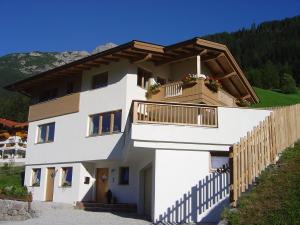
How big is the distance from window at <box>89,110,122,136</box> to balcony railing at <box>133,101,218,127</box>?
257 inches

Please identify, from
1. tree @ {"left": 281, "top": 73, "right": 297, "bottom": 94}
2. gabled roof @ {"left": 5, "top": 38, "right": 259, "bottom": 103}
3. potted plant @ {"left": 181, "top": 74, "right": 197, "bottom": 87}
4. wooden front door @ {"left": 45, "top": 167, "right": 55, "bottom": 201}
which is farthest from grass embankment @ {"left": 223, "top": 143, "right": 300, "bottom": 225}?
tree @ {"left": 281, "top": 73, "right": 297, "bottom": 94}

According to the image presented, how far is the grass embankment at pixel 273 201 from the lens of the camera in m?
9.84

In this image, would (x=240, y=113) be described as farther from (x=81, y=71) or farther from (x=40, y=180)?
(x=40, y=180)

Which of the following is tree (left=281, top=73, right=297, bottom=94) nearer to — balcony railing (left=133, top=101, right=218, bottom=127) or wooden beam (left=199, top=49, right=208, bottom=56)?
Result: wooden beam (left=199, top=49, right=208, bottom=56)

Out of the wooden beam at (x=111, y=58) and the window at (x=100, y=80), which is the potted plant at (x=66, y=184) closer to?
the window at (x=100, y=80)

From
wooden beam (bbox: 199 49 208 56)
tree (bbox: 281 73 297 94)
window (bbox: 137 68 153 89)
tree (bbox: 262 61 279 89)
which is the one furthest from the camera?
tree (bbox: 262 61 279 89)

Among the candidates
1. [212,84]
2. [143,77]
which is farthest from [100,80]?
[212,84]

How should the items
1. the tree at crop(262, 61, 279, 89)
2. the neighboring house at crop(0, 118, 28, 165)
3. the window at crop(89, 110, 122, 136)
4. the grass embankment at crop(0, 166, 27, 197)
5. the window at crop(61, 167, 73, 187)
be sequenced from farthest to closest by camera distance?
the tree at crop(262, 61, 279, 89), the neighboring house at crop(0, 118, 28, 165), the grass embankment at crop(0, 166, 27, 197), the window at crop(61, 167, 73, 187), the window at crop(89, 110, 122, 136)

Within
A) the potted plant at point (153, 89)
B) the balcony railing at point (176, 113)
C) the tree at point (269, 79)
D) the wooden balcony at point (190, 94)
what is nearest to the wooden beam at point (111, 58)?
the potted plant at point (153, 89)

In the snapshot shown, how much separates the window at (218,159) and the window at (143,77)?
8828mm

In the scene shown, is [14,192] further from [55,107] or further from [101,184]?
[55,107]

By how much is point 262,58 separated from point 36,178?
105 m

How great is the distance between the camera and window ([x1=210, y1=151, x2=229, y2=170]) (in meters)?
17.7

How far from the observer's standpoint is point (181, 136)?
17531 millimetres
